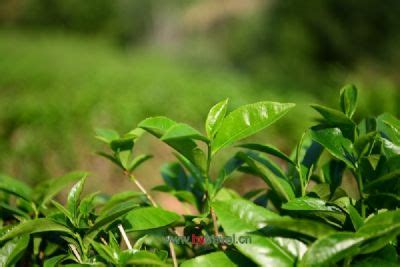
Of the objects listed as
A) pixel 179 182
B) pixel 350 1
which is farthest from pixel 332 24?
pixel 179 182


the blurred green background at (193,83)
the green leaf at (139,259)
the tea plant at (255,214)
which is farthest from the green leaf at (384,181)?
the blurred green background at (193,83)

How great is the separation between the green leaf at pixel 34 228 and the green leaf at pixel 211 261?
23cm

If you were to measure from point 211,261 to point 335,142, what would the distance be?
1.08 feet

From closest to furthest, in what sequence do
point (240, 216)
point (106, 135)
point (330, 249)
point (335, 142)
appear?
point (330, 249)
point (240, 216)
point (335, 142)
point (106, 135)

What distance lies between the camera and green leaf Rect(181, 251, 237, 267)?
69 centimetres

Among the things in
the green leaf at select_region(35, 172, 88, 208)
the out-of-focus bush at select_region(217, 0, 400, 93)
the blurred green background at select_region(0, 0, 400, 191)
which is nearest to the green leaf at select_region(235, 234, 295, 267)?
the green leaf at select_region(35, 172, 88, 208)

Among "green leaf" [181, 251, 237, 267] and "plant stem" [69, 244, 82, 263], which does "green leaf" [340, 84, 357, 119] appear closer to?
"green leaf" [181, 251, 237, 267]

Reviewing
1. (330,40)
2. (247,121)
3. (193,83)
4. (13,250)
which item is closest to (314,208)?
(247,121)

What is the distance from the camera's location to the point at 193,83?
16.0ft

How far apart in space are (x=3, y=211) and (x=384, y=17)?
697 cm

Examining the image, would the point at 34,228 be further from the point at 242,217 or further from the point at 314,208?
the point at 314,208

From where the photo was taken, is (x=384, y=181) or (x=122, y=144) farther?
(x=122, y=144)

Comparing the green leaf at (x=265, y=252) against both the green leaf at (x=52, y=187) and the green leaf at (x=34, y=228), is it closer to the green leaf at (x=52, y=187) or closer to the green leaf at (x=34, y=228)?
the green leaf at (x=34, y=228)

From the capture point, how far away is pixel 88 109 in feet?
11.6
